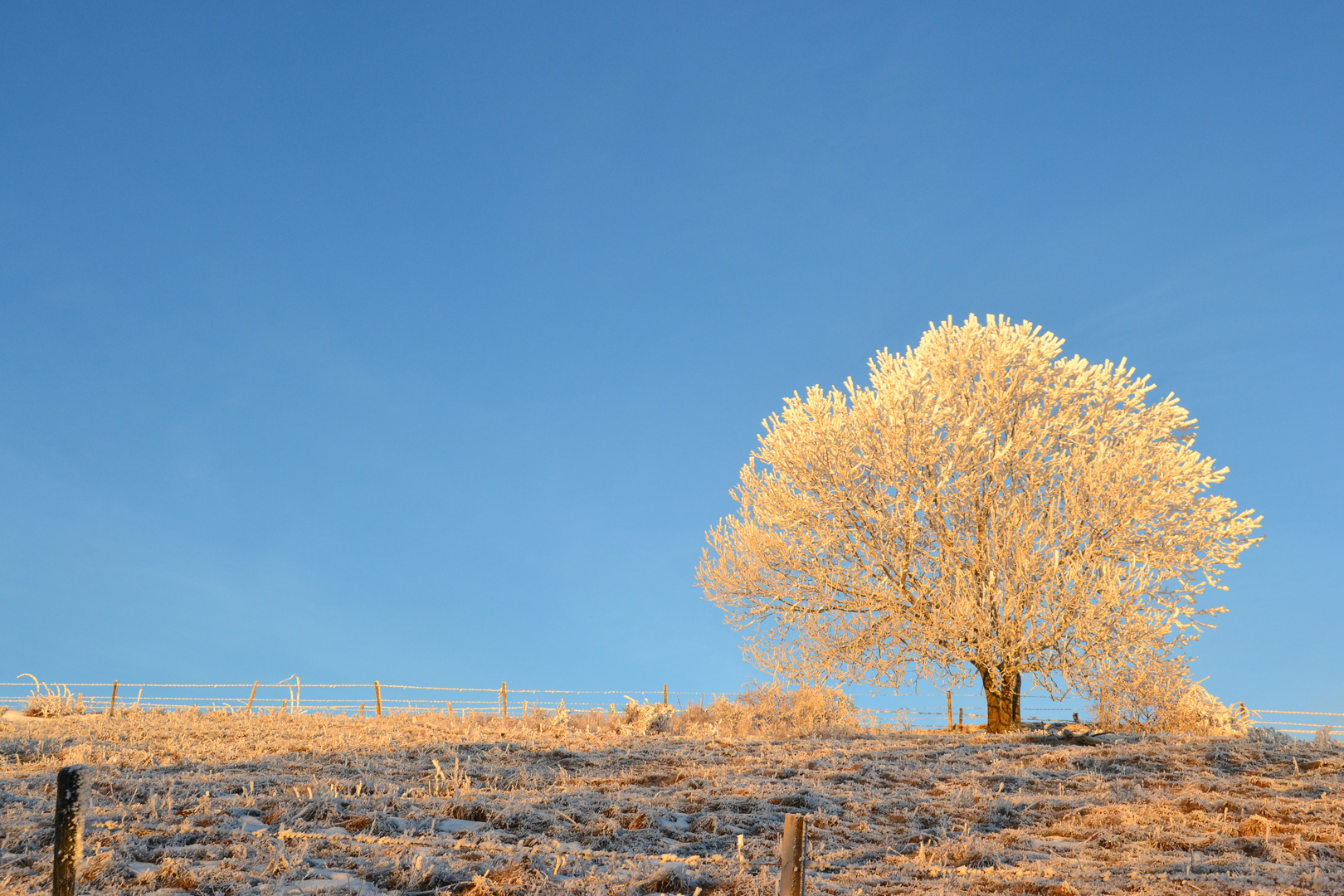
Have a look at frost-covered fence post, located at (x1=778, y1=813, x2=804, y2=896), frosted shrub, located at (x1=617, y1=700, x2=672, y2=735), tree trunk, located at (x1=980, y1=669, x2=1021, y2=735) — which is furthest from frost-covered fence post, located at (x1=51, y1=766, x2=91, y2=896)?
tree trunk, located at (x1=980, y1=669, x2=1021, y2=735)

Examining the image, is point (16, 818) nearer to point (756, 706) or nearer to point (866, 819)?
point (866, 819)

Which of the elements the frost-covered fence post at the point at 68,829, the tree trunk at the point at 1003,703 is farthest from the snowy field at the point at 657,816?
the tree trunk at the point at 1003,703

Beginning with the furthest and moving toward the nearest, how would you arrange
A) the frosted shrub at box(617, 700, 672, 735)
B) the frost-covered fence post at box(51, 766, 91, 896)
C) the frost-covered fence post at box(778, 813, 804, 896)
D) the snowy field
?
the frosted shrub at box(617, 700, 672, 735)
the snowy field
the frost-covered fence post at box(51, 766, 91, 896)
the frost-covered fence post at box(778, 813, 804, 896)

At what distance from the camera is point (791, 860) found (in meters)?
4.43

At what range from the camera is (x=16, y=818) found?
6801mm

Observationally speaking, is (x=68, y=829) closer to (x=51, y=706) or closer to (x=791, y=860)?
(x=791, y=860)

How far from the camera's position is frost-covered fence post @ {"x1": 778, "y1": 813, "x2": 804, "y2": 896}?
4.39 metres

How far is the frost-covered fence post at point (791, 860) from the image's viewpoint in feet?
14.4

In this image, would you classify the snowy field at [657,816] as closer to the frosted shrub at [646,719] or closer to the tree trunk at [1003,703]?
the frosted shrub at [646,719]

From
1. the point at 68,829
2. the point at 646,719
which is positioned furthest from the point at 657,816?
the point at 646,719

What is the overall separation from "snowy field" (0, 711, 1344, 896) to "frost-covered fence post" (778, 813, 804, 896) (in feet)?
4.57

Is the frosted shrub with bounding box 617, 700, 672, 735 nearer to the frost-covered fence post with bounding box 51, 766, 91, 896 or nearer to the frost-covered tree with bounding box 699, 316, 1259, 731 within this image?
the frost-covered tree with bounding box 699, 316, 1259, 731

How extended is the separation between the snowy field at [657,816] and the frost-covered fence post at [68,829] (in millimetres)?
768

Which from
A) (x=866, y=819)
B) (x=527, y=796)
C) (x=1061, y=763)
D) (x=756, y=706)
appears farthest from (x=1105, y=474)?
(x=527, y=796)
